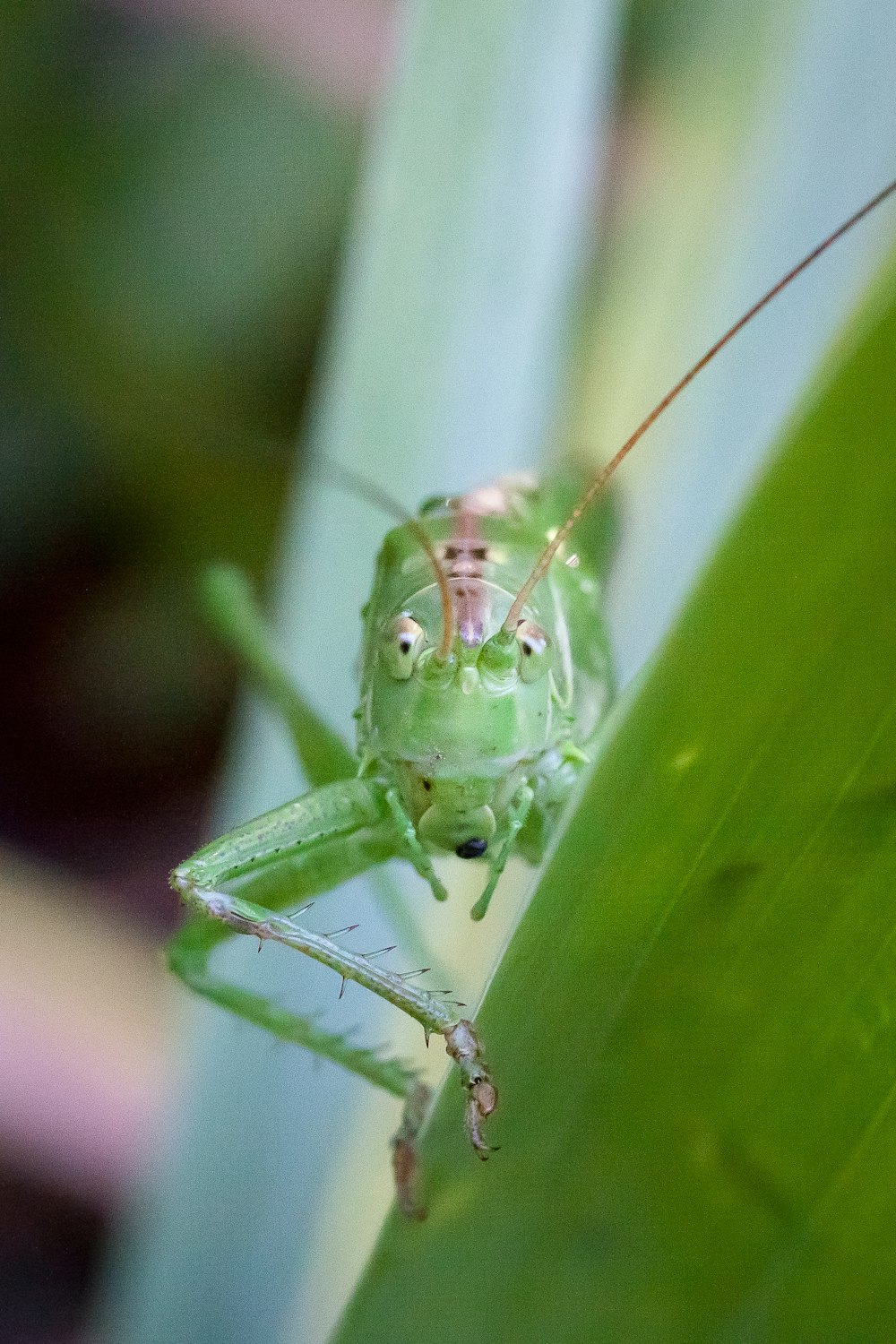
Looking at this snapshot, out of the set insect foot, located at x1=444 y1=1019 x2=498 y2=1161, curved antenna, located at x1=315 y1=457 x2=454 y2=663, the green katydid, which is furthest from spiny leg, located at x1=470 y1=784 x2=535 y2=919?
insect foot, located at x1=444 y1=1019 x2=498 y2=1161

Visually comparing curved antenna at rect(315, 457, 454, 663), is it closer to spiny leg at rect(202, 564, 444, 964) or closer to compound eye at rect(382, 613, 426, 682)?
compound eye at rect(382, 613, 426, 682)

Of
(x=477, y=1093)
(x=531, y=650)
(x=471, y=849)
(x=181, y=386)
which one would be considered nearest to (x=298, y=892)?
(x=471, y=849)

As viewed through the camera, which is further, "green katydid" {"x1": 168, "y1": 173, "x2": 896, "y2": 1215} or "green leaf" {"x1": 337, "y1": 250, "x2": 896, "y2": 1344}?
"green katydid" {"x1": 168, "y1": 173, "x2": 896, "y2": 1215}

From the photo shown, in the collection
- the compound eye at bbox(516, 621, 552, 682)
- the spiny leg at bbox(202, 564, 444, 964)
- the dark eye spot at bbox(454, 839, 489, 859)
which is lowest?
the spiny leg at bbox(202, 564, 444, 964)

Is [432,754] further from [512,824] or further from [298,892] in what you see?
[298,892]

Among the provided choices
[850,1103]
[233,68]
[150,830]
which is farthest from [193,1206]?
[233,68]

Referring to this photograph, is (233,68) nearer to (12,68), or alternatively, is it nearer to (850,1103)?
(12,68)
